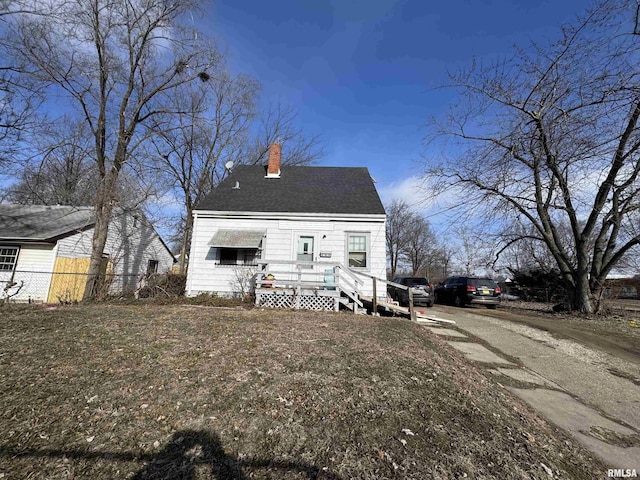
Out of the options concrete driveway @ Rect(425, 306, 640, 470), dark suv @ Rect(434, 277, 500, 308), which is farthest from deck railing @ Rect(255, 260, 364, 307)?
dark suv @ Rect(434, 277, 500, 308)

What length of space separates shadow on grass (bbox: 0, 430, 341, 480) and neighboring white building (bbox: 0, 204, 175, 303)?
30.0ft

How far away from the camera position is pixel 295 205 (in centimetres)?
1113

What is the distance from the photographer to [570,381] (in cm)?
461

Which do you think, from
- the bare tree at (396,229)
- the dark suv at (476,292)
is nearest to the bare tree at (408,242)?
the bare tree at (396,229)

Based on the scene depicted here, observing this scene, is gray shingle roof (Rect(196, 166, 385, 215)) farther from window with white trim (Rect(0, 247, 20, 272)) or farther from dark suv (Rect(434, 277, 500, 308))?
window with white trim (Rect(0, 247, 20, 272))

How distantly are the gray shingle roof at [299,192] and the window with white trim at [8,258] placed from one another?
30.2ft

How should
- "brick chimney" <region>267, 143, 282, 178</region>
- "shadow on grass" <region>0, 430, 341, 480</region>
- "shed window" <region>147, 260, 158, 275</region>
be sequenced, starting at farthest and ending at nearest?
"shed window" <region>147, 260, 158, 275</region> → "brick chimney" <region>267, 143, 282, 178</region> → "shadow on grass" <region>0, 430, 341, 480</region>

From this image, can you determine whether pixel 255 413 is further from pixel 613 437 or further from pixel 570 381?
pixel 570 381

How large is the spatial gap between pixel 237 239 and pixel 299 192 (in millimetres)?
3675

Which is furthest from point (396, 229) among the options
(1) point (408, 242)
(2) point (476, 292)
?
(2) point (476, 292)

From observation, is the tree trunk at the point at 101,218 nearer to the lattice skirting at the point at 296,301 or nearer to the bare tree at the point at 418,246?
the lattice skirting at the point at 296,301

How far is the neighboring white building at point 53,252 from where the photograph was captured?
1190 centimetres

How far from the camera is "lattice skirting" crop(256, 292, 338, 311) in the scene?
8758 millimetres

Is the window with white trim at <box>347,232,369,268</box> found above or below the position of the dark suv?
above
